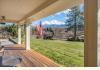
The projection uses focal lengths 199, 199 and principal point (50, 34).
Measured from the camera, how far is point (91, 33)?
8.72 feet

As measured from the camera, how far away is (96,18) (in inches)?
101

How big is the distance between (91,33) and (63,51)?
9.72m

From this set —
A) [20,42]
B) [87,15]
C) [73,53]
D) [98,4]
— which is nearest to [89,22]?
[87,15]

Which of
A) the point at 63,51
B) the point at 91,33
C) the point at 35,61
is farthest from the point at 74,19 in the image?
the point at 91,33

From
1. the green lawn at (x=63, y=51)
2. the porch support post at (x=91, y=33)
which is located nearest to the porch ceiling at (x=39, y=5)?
the porch support post at (x=91, y=33)

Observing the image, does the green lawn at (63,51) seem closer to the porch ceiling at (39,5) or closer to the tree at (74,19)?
the tree at (74,19)

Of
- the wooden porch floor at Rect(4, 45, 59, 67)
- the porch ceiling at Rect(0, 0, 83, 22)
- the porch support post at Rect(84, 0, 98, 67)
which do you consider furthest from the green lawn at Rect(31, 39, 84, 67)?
the porch support post at Rect(84, 0, 98, 67)

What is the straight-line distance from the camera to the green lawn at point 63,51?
32.8 feet

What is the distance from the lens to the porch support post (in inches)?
101

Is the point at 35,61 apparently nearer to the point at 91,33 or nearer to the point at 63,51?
the point at 63,51

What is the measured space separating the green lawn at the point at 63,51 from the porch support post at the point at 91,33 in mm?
6073

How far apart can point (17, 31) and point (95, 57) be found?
50.4 ft

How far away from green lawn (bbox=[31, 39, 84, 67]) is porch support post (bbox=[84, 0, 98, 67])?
6.07 meters

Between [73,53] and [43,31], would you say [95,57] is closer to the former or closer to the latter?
[73,53]
